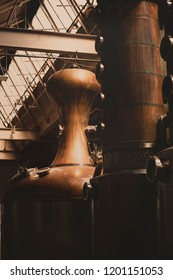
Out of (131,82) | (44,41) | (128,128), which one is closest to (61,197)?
(128,128)

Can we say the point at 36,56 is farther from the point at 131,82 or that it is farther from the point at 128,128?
the point at 128,128

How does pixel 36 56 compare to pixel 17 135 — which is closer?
pixel 36 56

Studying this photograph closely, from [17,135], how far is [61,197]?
10680 millimetres

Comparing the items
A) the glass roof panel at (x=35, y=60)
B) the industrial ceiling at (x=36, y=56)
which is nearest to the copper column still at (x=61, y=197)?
the industrial ceiling at (x=36, y=56)

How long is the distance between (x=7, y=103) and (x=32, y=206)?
583 inches

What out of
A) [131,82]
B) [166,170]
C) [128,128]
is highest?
[131,82]

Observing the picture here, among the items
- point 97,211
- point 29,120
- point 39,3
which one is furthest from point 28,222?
point 29,120

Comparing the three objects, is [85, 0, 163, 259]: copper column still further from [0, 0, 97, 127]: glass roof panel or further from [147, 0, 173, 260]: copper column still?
[0, 0, 97, 127]: glass roof panel

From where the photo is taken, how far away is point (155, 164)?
438 cm

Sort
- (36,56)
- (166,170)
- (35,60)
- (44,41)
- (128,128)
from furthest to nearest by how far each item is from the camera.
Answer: (35,60)
(36,56)
(44,41)
(128,128)
(166,170)

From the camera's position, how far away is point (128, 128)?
5.25m

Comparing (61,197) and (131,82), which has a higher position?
(131,82)

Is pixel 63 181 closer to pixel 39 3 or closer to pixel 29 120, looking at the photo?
pixel 39 3

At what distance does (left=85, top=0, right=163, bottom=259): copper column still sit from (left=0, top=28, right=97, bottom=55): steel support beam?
12.6 feet
